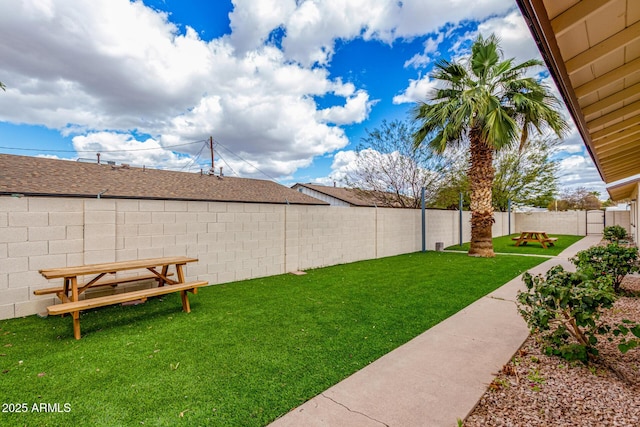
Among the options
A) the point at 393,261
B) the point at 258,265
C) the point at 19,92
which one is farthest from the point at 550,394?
the point at 19,92

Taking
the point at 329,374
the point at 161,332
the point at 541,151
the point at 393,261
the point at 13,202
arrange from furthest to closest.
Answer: the point at 541,151 < the point at 393,261 < the point at 13,202 < the point at 161,332 < the point at 329,374

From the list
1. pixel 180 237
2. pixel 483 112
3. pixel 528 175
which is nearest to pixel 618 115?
pixel 483 112

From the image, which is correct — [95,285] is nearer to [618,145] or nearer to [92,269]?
[92,269]

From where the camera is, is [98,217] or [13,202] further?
[98,217]

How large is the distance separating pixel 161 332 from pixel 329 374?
231 cm

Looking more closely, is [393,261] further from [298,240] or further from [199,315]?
[199,315]

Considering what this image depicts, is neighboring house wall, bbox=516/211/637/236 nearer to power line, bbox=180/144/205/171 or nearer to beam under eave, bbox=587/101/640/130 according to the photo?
beam under eave, bbox=587/101/640/130

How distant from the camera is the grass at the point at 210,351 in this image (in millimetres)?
2146

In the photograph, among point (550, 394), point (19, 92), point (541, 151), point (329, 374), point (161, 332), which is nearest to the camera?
point (550, 394)

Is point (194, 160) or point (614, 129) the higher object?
point (194, 160)

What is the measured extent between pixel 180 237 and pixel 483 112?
9.13 meters

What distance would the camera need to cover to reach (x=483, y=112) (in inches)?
354

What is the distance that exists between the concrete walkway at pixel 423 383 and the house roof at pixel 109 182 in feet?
18.2

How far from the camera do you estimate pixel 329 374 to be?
2580 mm
